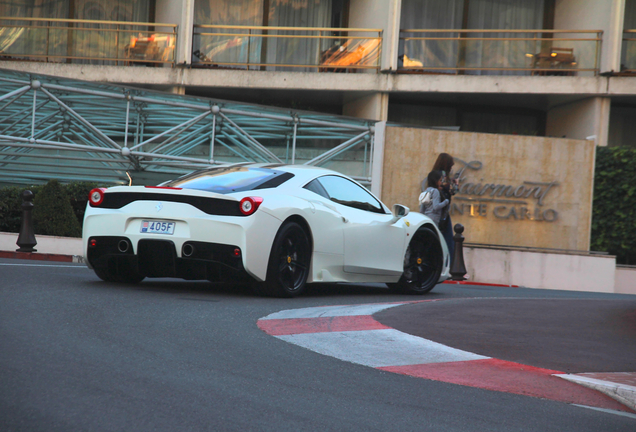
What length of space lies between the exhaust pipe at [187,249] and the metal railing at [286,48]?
15006 millimetres

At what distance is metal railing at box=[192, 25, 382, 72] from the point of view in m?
21.1

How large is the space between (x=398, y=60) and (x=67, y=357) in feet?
61.7

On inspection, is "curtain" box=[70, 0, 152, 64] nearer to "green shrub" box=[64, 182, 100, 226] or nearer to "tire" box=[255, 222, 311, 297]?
"green shrub" box=[64, 182, 100, 226]

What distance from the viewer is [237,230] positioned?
6000 millimetres

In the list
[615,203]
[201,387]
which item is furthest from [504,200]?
[201,387]

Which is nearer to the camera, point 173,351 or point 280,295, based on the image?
point 173,351

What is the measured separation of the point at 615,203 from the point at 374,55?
7473 millimetres

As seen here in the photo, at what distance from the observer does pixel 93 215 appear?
6352 millimetres

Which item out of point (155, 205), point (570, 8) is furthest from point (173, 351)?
point (570, 8)

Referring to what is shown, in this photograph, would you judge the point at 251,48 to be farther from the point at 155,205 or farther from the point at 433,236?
the point at 155,205

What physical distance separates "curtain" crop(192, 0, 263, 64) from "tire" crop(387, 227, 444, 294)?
1442 cm

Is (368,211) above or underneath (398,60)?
underneath

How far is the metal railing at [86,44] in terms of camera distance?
2139cm

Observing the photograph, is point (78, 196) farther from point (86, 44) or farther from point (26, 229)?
point (86, 44)
